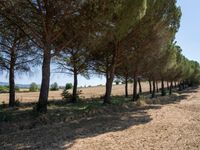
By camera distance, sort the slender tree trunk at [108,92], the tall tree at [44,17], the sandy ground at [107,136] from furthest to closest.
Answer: the slender tree trunk at [108,92], the tall tree at [44,17], the sandy ground at [107,136]

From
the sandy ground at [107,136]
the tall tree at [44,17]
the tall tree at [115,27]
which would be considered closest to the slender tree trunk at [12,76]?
the tall tree at [44,17]

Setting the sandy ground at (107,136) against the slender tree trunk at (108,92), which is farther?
the slender tree trunk at (108,92)

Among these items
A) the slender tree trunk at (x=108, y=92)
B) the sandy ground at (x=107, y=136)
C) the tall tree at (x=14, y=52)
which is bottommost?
the sandy ground at (x=107, y=136)

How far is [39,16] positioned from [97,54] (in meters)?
11.2

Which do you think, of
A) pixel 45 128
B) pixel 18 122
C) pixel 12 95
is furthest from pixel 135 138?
pixel 12 95

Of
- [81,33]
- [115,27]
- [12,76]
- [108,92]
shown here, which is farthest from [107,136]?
[108,92]

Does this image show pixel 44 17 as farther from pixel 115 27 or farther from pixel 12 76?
pixel 12 76

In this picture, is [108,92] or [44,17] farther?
[108,92]

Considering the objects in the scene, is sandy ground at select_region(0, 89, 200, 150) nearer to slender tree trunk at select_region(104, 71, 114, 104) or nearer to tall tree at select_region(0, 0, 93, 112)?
tall tree at select_region(0, 0, 93, 112)

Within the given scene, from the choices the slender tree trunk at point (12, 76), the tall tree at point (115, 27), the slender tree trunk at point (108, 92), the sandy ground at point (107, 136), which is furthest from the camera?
the slender tree trunk at point (108, 92)

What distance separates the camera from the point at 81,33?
17156 mm

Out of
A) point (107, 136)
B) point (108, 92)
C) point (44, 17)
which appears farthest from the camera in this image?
point (108, 92)

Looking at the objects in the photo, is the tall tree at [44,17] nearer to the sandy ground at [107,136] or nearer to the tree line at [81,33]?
the tree line at [81,33]

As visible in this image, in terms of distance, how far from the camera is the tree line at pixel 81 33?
16.0m
